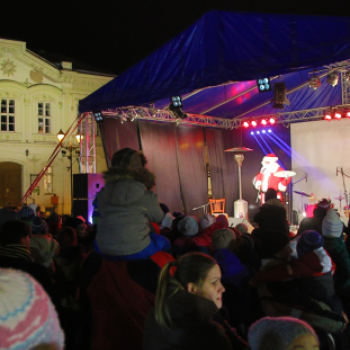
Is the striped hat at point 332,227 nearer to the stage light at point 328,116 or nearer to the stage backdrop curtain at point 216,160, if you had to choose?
the stage light at point 328,116

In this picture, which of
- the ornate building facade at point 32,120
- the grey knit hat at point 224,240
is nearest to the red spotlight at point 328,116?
the grey knit hat at point 224,240

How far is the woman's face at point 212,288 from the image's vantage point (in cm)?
159

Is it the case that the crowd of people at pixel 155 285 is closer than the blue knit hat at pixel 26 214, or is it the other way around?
the crowd of people at pixel 155 285

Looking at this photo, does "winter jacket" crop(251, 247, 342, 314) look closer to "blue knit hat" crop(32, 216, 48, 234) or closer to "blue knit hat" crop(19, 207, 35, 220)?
"blue knit hat" crop(32, 216, 48, 234)

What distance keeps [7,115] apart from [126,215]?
1701 centimetres

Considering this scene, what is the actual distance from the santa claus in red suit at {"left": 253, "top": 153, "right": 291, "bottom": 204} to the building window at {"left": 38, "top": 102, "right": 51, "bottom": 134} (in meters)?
10.8

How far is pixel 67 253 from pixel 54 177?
50.5ft

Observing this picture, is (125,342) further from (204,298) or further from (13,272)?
(13,272)

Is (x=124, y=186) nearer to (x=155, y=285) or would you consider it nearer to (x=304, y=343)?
(x=155, y=285)

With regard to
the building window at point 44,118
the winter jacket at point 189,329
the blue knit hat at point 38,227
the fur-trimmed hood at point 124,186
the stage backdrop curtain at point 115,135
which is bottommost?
the winter jacket at point 189,329

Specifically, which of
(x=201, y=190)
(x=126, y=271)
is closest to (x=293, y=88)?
(x=201, y=190)

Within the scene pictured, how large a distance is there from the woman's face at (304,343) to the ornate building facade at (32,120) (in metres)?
17.2

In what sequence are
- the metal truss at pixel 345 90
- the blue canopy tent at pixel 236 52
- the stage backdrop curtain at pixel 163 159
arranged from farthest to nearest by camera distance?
1. the stage backdrop curtain at pixel 163 159
2. the metal truss at pixel 345 90
3. the blue canopy tent at pixel 236 52

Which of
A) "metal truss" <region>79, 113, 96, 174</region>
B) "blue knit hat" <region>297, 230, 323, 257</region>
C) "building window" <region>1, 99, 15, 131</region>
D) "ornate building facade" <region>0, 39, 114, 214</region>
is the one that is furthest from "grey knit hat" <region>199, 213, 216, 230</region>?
"building window" <region>1, 99, 15, 131</region>
